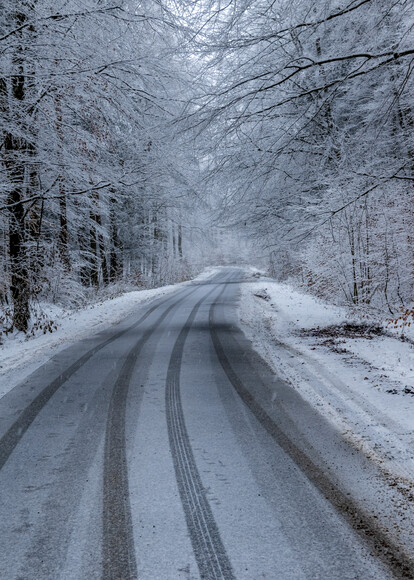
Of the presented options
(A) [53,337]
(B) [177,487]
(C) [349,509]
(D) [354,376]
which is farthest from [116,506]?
(A) [53,337]

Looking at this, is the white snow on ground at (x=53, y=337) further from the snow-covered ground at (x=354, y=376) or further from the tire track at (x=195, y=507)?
the snow-covered ground at (x=354, y=376)

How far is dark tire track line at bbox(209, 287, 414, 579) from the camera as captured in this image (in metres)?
2.02

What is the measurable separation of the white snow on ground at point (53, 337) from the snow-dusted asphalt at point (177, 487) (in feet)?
3.75

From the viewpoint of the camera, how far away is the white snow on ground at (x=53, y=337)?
629 cm

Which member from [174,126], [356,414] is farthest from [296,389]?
[174,126]

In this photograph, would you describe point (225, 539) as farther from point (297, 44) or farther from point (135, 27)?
point (135, 27)

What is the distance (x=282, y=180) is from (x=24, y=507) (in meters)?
9.86

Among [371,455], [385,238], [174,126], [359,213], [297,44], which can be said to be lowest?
[371,455]

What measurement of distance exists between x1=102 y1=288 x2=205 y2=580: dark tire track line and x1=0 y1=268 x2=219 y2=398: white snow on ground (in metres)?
2.03

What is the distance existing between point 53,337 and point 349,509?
8070 millimetres

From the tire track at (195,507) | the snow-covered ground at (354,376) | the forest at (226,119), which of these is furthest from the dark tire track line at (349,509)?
the forest at (226,119)

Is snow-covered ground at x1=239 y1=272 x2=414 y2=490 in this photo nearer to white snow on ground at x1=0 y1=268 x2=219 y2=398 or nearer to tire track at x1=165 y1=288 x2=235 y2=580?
tire track at x1=165 y1=288 x2=235 y2=580

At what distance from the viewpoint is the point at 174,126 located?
5562 mm

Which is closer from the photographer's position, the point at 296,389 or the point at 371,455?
the point at 371,455
